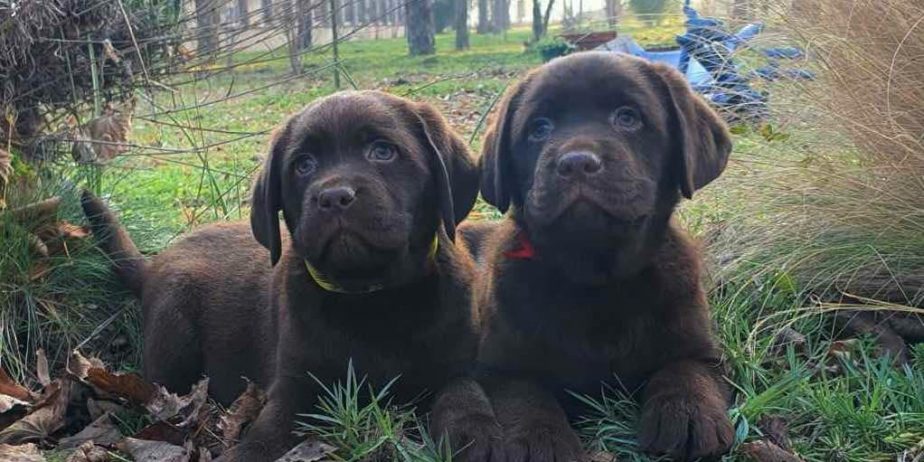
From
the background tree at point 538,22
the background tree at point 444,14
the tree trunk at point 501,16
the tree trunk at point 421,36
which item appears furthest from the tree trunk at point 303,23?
the tree trunk at point 501,16

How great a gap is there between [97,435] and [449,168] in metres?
1.53

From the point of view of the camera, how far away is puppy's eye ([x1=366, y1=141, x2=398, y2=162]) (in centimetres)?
334

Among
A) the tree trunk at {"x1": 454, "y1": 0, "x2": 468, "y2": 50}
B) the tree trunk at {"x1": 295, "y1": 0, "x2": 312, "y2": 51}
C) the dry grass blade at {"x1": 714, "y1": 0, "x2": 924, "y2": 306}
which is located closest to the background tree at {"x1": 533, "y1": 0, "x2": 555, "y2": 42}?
the tree trunk at {"x1": 454, "y1": 0, "x2": 468, "y2": 50}

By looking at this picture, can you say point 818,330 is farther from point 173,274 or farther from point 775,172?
point 173,274

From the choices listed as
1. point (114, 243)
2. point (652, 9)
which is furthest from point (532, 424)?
point (652, 9)

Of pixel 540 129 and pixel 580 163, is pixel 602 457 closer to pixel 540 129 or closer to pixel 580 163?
pixel 580 163

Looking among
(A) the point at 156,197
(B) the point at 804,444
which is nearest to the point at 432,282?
(B) the point at 804,444

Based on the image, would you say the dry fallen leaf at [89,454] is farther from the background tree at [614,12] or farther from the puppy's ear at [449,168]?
the background tree at [614,12]

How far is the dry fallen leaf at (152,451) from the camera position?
10.8ft

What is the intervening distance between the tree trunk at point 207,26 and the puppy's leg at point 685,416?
10.7 feet

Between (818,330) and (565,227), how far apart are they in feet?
4.88

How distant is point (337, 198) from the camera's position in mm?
3068

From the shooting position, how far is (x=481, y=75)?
65.0 ft

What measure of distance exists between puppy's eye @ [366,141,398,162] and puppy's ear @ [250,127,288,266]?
0.35 meters
